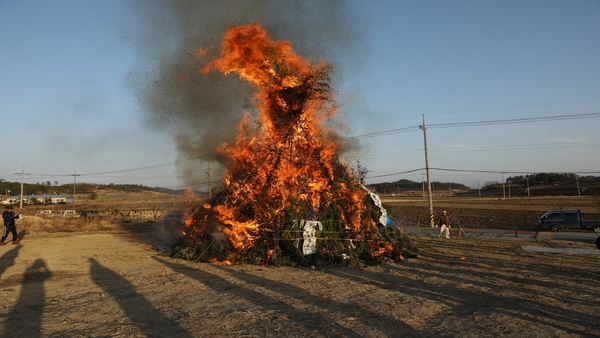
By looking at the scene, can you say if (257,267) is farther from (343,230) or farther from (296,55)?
(296,55)

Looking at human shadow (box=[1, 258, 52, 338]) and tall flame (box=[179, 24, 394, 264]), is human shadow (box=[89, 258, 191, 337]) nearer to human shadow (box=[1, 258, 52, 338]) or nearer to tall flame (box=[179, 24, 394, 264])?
human shadow (box=[1, 258, 52, 338])

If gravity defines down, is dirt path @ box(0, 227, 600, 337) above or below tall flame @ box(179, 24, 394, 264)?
below

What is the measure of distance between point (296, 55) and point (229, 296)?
29.5 ft

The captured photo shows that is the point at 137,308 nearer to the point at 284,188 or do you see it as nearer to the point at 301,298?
the point at 301,298

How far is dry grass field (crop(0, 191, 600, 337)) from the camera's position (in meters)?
6.55

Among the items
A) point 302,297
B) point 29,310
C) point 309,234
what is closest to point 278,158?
point 309,234

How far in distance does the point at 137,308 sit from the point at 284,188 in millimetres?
6635

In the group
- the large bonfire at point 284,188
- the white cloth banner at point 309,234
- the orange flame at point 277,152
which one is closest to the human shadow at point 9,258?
the large bonfire at point 284,188

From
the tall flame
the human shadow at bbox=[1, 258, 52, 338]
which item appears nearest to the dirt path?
the human shadow at bbox=[1, 258, 52, 338]

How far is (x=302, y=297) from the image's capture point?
28.1 feet

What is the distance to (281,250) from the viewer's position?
12.8 metres

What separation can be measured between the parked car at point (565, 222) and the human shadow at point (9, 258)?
28.6 metres

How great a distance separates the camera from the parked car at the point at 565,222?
25125 mm

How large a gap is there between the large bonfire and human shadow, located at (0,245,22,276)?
506 centimetres
